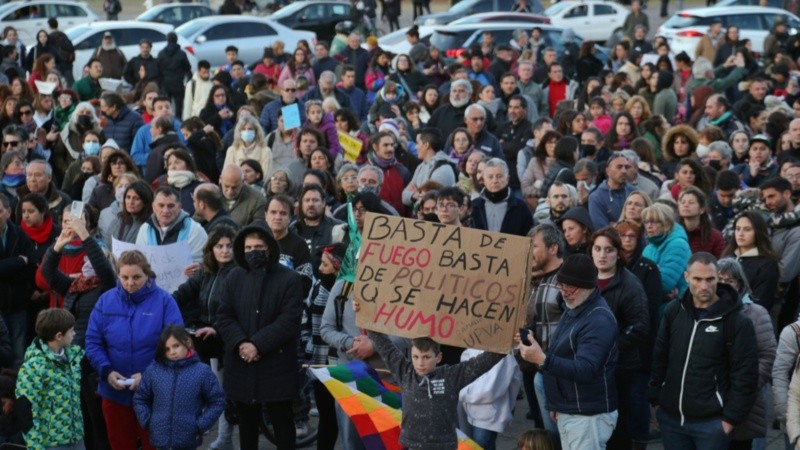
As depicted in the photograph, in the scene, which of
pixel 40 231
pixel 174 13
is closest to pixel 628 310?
pixel 40 231

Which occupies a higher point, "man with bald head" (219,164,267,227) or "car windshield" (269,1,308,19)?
"man with bald head" (219,164,267,227)

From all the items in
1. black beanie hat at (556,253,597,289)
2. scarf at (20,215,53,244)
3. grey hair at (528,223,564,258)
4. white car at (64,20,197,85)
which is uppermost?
black beanie hat at (556,253,597,289)

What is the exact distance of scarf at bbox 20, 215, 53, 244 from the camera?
35.5 ft

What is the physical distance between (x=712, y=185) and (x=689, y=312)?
444 centimetres

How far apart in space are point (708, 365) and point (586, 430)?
781mm

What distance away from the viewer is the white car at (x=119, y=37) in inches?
1051

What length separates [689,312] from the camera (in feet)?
26.3

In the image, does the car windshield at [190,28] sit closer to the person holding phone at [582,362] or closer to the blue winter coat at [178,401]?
the blue winter coat at [178,401]

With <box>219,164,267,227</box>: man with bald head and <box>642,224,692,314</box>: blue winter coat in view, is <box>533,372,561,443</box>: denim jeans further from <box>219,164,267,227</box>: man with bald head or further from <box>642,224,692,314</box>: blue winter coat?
<box>219,164,267,227</box>: man with bald head

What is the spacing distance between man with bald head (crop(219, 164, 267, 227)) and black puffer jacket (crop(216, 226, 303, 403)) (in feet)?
8.70

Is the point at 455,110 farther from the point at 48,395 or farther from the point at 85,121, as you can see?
the point at 48,395

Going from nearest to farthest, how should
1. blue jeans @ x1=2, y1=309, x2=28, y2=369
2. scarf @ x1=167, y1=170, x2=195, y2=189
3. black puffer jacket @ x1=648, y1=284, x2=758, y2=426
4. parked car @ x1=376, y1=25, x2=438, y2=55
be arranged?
black puffer jacket @ x1=648, y1=284, x2=758, y2=426 < blue jeans @ x1=2, y1=309, x2=28, y2=369 < scarf @ x1=167, y1=170, x2=195, y2=189 < parked car @ x1=376, y1=25, x2=438, y2=55

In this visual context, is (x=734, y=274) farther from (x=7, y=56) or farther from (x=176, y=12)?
(x=176, y=12)

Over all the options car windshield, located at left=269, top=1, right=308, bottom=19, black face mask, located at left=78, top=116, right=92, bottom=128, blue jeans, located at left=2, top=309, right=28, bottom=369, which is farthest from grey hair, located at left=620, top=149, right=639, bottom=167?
car windshield, located at left=269, top=1, right=308, bottom=19
